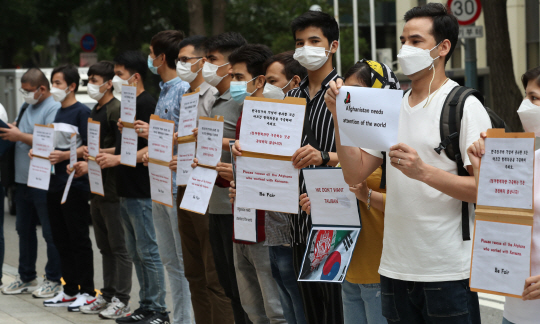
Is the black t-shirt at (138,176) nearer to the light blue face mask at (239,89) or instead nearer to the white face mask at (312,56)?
the light blue face mask at (239,89)

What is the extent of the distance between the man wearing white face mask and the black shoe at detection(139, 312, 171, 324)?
1804 mm

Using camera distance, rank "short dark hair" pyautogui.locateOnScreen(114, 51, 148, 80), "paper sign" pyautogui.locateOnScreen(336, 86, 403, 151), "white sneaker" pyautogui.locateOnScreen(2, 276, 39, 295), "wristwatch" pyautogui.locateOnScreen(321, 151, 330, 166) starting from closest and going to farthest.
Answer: "paper sign" pyautogui.locateOnScreen(336, 86, 403, 151) → "wristwatch" pyautogui.locateOnScreen(321, 151, 330, 166) → "short dark hair" pyautogui.locateOnScreen(114, 51, 148, 80) → "white sneaker" pyautogui.locateOnScreen(2, 276, 39, 295)

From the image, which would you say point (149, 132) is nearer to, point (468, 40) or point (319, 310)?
point (319, 310)

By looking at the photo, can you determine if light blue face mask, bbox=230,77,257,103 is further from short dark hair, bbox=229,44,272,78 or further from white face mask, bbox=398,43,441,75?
white face mask, bbox=398,43,441,75

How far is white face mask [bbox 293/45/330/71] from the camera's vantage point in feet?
12.9

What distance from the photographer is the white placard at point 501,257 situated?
8.83 feet

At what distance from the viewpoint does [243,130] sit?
402 cm

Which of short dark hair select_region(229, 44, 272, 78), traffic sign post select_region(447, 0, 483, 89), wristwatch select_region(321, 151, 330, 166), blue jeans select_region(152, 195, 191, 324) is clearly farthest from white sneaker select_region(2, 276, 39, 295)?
traffic sign post select_region(447, 0, 483, 89)

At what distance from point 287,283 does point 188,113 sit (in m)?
1.53

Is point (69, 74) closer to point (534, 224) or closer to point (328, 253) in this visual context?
point (328, 253)

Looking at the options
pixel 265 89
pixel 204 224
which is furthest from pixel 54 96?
pixel 265 89

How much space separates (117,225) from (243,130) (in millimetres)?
2687

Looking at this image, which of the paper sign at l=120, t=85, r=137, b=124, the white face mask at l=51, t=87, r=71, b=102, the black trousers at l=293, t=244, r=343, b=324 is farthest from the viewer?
the white face mask at l=51, t=87, r=71, b=102

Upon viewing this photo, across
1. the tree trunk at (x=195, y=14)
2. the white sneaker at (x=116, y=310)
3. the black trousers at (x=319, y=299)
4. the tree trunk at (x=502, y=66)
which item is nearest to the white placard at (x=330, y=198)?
the black trousers at (x=319, y=299)
